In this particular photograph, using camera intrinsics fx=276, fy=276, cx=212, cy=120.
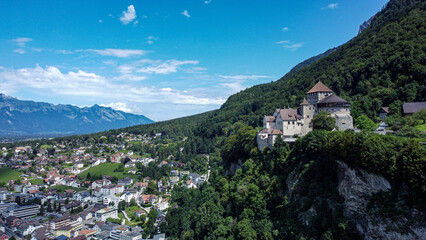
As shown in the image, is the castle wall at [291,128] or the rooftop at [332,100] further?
the castle wall at [291,128]

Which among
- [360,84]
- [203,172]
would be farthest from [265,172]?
[203,172]

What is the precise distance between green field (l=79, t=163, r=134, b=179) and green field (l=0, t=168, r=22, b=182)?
964 inches

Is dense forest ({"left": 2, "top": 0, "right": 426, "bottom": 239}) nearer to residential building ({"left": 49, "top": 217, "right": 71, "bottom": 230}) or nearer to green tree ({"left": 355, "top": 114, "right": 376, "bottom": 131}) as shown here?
green tree ({"left": 355, "top": 114, "right": 376, "bottom": 131})

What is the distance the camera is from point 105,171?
11425cm

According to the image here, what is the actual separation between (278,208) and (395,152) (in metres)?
17.2

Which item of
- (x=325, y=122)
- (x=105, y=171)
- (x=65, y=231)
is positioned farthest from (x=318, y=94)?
(x=105, y=171)

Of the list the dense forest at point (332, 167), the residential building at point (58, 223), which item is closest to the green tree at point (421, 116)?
the dense forest at point (332, 167)

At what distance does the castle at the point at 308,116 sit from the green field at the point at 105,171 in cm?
8061

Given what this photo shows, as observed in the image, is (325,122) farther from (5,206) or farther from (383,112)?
(5,206)

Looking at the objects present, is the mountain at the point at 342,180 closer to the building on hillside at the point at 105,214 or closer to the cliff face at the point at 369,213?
the cliff face at the point at 369,213

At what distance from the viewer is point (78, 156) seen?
453 feet

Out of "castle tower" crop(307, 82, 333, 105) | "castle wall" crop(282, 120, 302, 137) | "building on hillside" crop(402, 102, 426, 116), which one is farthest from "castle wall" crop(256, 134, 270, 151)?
"building on hillside" crop(402, 102, 426, 116)

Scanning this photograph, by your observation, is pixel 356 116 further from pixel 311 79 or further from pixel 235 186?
pixel 311 79

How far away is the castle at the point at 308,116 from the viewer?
40156 mm
